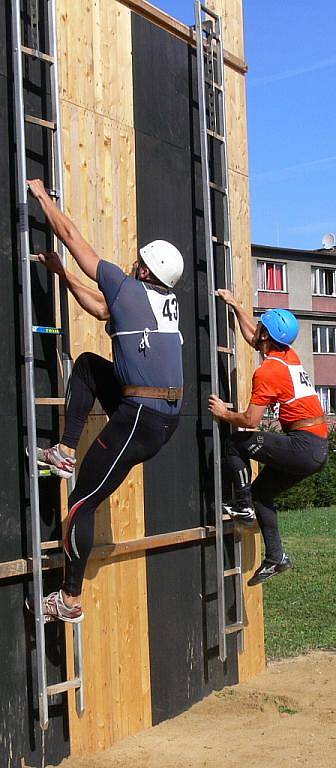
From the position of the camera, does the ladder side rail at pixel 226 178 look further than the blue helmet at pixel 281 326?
Yes

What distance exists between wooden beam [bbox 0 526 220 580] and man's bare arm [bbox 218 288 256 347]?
149cm

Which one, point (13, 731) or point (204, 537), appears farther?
point (204, 537)

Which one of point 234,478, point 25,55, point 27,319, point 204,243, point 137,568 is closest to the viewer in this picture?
point 27,319

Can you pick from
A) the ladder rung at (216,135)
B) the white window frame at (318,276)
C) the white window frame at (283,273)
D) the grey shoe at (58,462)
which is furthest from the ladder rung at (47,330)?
the white window frame at (318,276)

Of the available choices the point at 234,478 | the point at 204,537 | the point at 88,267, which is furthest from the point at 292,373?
the point at 88,267

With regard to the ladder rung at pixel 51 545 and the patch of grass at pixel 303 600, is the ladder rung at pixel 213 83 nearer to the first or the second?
the ladder rung at pixel 51 545

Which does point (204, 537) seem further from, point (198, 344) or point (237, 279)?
point (237, 279)

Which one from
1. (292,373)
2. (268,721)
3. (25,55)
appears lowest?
(268,721)

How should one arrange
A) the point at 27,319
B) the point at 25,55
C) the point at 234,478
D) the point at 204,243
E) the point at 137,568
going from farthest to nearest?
1. the point at 204,243
2. the point at 234,478
3. the point at 137,568
4. the point at 25,55
5. the point at 27,319

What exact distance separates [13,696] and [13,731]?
0.64 ft

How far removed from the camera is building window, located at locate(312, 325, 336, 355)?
5597 centimetres

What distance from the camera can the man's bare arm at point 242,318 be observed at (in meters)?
8.44

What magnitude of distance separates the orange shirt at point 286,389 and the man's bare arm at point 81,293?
1850 mm

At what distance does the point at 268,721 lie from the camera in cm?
766
